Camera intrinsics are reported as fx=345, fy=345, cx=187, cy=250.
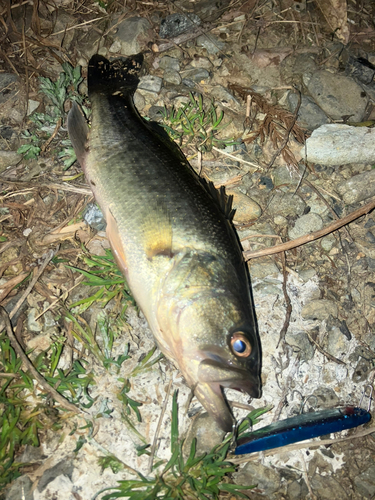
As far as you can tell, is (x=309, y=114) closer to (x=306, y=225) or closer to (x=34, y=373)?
(x=306, y=225)

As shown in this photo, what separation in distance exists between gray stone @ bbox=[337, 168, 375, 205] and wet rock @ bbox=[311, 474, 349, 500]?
111 inches

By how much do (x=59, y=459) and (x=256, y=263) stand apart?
258 cm

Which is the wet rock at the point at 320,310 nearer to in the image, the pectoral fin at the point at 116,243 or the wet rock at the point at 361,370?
the wet rock at the point at 361,370

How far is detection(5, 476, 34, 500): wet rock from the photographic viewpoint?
2832mm

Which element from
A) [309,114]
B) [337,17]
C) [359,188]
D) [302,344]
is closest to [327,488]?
[302,344]

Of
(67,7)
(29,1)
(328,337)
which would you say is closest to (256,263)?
(328,337)

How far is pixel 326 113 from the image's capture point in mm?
4398

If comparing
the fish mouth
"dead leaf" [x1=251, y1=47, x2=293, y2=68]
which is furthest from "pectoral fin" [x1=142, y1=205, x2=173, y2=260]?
"dead leaf" [x1=251, y1=47, x2=293, y2=68]

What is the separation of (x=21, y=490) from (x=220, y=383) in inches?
76.3

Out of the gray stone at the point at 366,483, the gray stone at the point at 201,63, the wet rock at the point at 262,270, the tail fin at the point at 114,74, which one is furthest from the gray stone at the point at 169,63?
the gray stone at the point at 366,483

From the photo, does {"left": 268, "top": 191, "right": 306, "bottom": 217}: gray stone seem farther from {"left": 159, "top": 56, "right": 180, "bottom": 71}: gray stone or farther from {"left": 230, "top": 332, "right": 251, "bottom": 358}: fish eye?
{"left": 159, "top": 56, "right": 180, "bottom": 71}: gray stone

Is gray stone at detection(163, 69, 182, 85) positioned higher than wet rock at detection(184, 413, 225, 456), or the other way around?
gray stone at detection(163, 69, 182, 85)

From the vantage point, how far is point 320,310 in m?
3.51

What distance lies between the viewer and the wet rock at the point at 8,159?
4.04 meters
